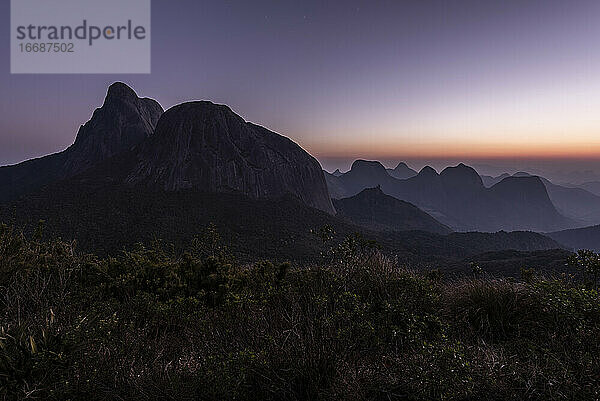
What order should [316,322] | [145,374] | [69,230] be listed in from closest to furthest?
[145,374]
[316,322]
[69,230]

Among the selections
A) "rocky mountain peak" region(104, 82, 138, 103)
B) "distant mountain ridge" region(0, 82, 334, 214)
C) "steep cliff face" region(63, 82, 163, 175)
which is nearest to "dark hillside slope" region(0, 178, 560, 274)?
"distant mountain ridge" region(0, 82, 334, 214)

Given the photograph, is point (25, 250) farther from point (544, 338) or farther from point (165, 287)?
point (544, 338)

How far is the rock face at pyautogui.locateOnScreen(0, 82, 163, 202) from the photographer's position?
514 feet

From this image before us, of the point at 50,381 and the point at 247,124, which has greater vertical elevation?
the point at 247,124

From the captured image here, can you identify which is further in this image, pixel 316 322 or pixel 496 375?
pixel 316 322

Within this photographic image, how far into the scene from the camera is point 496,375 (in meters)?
3.14

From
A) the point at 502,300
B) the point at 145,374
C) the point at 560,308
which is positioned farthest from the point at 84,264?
the point at 560,308

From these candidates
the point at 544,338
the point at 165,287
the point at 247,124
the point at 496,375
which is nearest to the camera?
the point at 496,375

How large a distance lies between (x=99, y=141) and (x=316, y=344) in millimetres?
195669

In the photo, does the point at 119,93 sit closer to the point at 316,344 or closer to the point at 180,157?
the point at 180,157

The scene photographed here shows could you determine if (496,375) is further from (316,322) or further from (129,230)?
(129,230)

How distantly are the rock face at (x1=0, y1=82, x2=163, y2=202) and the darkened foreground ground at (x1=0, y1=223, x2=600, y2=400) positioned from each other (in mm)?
169671

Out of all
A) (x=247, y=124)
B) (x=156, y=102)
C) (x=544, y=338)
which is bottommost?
(x=544, y=338)

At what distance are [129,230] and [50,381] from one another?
69742 mm
